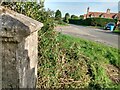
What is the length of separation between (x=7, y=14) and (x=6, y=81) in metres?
0.70

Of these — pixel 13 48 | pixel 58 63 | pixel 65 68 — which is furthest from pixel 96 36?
pixel 13 48

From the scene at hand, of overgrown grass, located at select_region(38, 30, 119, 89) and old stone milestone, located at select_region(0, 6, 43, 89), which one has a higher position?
old stone milestone, located at select_region(0, 6, 43, 89)

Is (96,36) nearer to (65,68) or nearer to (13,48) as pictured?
(65,68)

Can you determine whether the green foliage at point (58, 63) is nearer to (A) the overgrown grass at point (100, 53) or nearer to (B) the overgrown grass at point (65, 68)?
(B) the overgrown grass at point (65, 68)

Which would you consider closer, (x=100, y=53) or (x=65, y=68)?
(x=65, y=68)

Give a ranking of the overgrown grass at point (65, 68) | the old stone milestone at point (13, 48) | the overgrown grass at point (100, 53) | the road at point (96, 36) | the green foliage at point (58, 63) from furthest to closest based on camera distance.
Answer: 1. the road at point (96, 36)
2. the overgrown grass at point (100, 53)
3. the overgrown grass at point (65, 68)
4. the green foliage at point (58, 63)
5. the old stone milestone at point (13, 48)

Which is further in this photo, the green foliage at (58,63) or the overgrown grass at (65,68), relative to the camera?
the overgrown grass at (65,68)

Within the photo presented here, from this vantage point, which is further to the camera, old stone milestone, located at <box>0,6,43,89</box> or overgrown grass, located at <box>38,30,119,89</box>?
overgrown grass, located at <box>38,30,119,89</box>

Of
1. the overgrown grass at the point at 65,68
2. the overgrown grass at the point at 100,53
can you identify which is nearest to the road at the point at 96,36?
the overgrown grass at the point at 100,53

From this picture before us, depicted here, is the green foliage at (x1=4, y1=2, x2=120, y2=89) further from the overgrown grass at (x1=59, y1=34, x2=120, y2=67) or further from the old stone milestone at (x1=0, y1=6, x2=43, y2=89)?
the old stone milestone at (x1=0, y1=6, x2=43, y2=89)

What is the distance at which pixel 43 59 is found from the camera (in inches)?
224

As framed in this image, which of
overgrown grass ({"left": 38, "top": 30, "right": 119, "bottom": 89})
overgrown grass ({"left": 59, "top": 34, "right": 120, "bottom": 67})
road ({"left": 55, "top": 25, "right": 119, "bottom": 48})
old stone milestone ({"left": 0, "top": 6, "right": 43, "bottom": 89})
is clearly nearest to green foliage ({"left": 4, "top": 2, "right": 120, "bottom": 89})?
overgrown grass ({"left": 38, "top": 30, "right": 119, "bottom": 89})

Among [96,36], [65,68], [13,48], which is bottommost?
[65,68]

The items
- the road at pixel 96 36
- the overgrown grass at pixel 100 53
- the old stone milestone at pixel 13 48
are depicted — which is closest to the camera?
the old stone milestone at pixel 13 48
